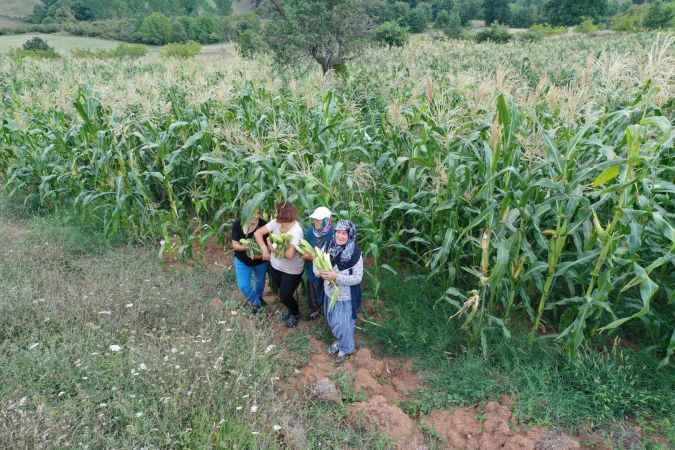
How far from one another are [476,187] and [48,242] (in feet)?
16.4

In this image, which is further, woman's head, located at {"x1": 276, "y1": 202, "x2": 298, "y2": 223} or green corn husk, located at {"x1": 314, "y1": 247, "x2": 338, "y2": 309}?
woman's head, located at {"x1": 276, "y1": 202, "x2": 298, "y2": 223}

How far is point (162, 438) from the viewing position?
8.89ft

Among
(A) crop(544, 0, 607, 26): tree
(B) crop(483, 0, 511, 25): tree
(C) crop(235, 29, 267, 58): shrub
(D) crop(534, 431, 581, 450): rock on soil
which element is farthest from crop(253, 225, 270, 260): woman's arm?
(B) crop(483, 0, 511, 25): tree

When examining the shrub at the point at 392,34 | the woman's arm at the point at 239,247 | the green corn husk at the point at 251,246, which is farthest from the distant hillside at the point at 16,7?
the green corn husk at the point at 251,246

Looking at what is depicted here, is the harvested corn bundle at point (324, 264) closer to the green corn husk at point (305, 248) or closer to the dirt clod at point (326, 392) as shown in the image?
the green corn husk at point (305, 248)

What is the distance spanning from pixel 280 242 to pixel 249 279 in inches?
27.5

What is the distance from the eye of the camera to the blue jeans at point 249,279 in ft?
14.0

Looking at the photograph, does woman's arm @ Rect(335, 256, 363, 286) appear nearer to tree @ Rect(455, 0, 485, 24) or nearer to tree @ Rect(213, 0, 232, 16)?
tree @ Rect(455, 0, 485, 24)

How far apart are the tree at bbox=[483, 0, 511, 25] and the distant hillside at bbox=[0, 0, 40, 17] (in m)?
55.8

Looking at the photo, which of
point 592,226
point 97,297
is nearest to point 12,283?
point 97,297

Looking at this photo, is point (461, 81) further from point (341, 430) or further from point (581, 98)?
point (341, 430)

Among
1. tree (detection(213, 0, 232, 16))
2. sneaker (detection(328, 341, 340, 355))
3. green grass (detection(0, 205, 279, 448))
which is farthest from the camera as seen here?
tree (detection(213, 0, 232, 16))

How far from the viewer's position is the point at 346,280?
11.9 ft

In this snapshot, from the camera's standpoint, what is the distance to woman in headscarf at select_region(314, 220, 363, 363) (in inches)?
139
